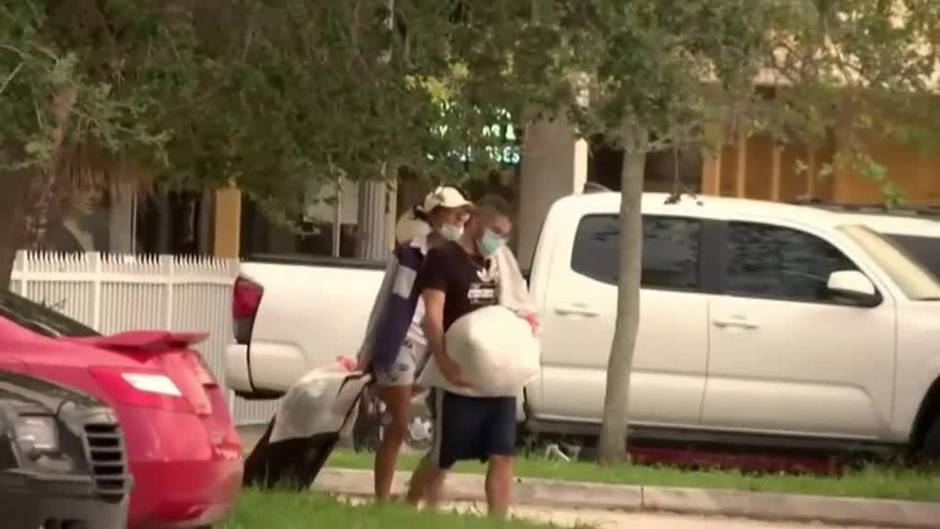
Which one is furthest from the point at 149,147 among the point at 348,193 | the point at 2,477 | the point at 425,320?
the point at 348,193

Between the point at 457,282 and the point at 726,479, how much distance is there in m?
4.05

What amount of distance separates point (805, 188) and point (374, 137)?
18.8 meters

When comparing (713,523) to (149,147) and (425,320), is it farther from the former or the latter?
(149,147)

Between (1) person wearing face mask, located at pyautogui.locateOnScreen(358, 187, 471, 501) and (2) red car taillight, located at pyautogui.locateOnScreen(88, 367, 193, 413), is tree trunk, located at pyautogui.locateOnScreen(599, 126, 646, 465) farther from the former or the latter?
(2) red car taillight, located at pyautogui.locateOnScreen(88, 367, 193, 413)

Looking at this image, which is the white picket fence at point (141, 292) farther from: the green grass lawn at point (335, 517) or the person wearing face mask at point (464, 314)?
the green grass lawn at point (335, 517)

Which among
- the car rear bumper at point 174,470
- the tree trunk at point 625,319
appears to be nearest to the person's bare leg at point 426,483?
the car rear bumper at point 174,470

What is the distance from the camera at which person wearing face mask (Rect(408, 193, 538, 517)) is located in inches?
445

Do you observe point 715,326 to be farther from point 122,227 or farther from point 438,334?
point 122,227

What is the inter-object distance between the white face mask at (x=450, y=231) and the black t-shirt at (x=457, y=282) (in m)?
0.12

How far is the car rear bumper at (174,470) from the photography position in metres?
9.04

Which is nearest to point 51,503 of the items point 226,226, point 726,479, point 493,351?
point 493,351

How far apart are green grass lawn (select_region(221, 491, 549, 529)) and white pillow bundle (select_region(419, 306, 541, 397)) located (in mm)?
671

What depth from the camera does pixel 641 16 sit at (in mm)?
10625

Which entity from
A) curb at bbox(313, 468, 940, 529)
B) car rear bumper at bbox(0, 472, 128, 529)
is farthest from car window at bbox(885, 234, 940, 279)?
car rear bumper at bbox(0, 472, 128, 529)
